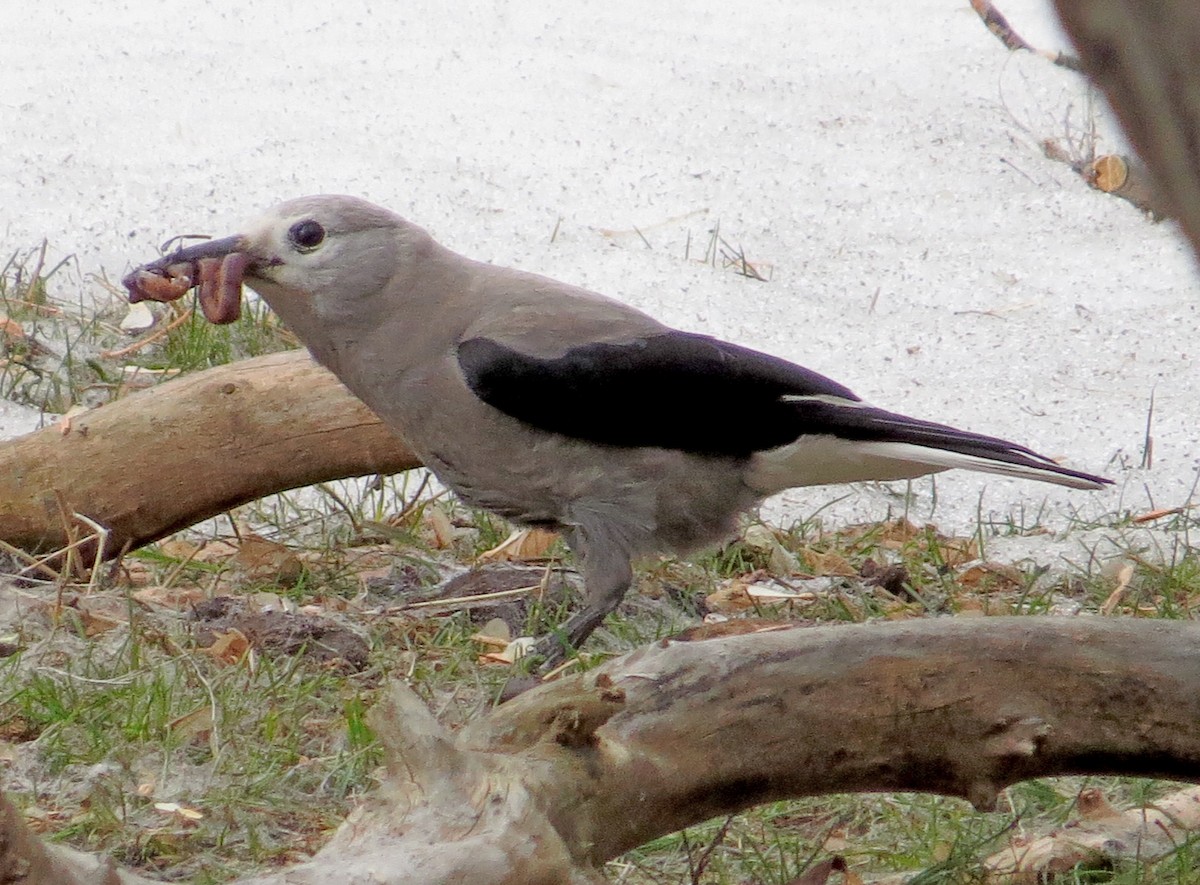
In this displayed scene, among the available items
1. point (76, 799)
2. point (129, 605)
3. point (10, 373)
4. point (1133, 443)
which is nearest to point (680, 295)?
point (1133, 443)

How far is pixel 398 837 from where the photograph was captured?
1.81 m

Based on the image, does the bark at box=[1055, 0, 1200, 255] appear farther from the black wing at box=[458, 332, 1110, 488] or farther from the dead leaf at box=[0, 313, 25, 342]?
the dead leaf at box=[0, 313, 25, 342]

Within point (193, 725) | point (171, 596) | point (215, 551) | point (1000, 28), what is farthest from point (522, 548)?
point (1000, 28)

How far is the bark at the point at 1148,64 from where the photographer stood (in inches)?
28.0

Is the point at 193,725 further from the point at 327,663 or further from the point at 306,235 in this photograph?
the point at 306,235

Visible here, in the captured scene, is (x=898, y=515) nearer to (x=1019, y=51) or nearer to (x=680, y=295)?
(x=680, y=295)

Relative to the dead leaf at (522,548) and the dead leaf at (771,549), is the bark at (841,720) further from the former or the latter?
the dead leaf at (522,548)

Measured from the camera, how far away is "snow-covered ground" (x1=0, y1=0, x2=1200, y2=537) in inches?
221

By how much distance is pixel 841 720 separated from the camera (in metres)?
2.19

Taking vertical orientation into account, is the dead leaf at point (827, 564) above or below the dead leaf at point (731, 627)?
below

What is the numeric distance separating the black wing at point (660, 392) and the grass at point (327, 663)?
50 centimetres

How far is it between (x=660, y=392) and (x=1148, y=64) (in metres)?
2.78

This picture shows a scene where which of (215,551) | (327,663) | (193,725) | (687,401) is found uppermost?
(687,401)

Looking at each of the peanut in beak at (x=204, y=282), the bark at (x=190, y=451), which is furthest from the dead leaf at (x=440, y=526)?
the peanut in beak at (x=204, y=282)
